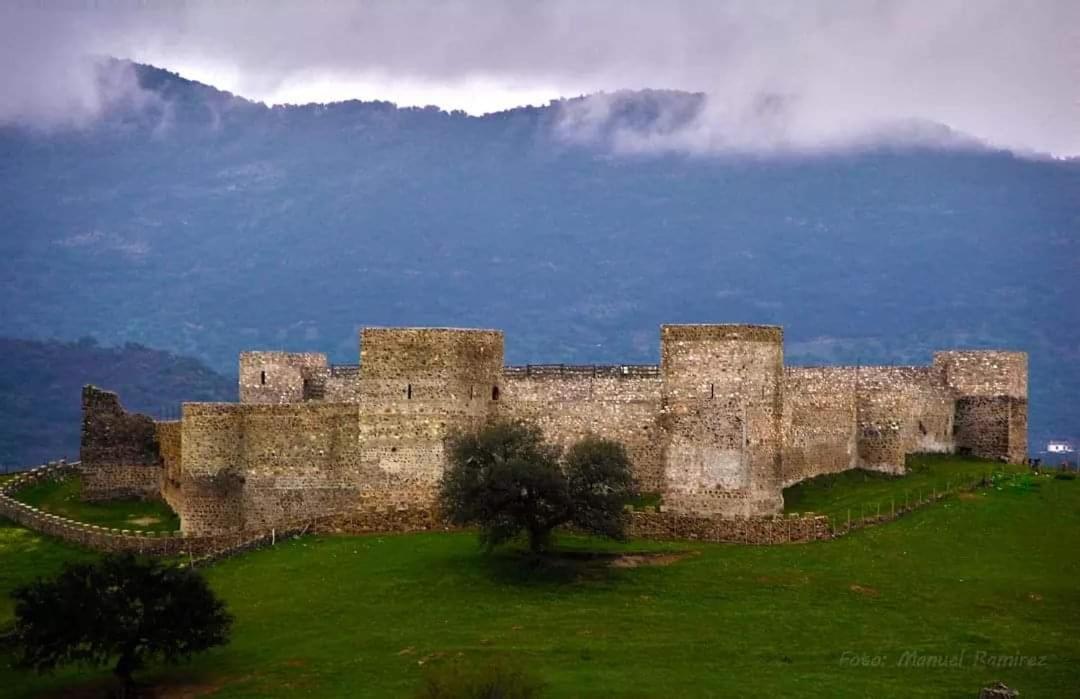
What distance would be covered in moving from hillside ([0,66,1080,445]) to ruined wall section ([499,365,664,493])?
9890 cm

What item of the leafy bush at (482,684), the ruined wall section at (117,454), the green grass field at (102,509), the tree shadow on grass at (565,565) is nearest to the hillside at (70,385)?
the green grass field at (102,509)

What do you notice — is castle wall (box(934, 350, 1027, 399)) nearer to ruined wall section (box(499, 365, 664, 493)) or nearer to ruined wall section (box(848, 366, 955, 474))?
ruined wall section (box(848, 366, 955, 474))

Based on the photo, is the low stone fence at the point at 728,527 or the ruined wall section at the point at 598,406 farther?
the ruined wall section at the point at 598,406

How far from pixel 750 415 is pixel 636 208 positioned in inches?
5259

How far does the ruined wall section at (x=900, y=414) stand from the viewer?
212ft

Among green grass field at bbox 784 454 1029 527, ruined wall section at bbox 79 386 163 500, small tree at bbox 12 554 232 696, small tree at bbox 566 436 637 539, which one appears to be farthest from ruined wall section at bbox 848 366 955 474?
small tree at bbox 12 554 232 696

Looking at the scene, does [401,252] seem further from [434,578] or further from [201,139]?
[434,578]

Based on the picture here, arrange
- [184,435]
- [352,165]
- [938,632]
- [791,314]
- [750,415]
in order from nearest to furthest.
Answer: [938,632] < [750,415] < [184,435] < [791,314] < [352,165]

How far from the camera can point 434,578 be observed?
4803 centimetres

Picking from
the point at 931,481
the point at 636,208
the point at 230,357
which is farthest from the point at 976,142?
the point at 931,481

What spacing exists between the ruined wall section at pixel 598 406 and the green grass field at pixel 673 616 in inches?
251

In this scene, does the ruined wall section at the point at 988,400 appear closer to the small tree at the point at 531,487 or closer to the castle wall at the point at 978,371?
the castle wall at the point at 978,371

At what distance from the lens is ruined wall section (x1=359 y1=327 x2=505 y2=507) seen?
5534cm

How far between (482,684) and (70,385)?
436ft
